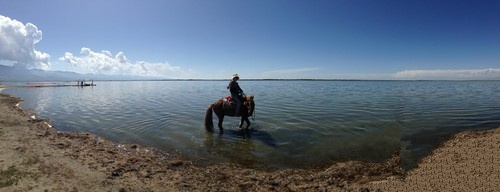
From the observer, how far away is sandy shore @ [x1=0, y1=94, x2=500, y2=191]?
21.9 feet

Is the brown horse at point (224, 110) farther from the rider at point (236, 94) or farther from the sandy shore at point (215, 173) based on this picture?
the sandy shore at point (215, 173)

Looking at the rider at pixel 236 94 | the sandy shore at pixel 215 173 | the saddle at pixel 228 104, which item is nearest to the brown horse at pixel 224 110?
the saddle at pixel 228 104

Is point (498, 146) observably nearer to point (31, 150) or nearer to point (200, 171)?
point (200, 171)

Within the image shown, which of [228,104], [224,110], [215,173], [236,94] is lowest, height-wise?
[215,173]

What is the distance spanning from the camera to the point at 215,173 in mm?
8125

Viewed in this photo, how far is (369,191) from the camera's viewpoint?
6488 millimetres

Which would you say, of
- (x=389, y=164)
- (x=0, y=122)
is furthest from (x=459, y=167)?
(x=0, y=122)

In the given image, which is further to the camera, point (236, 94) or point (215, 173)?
point (236, 94)

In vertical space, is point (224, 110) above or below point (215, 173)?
above

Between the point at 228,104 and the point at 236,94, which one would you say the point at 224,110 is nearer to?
the point at 228,104

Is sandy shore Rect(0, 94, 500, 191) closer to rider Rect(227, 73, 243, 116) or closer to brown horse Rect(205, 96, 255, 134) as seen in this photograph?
brown horse Rect(205, 96, 255, 134)

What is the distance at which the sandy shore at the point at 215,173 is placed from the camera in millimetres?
6668

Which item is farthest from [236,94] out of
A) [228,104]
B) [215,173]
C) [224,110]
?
[215,173]

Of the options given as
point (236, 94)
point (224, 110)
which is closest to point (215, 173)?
point (224, 110)
